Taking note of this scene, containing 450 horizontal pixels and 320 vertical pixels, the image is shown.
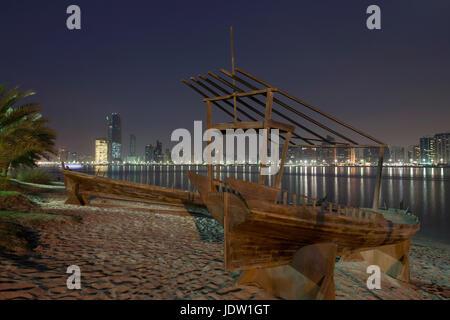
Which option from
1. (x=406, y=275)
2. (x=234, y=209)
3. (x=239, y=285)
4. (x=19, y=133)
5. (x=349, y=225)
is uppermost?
(x=19, y=133)

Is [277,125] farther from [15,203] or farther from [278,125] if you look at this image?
[15,203]

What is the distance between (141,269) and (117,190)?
9.53 meters

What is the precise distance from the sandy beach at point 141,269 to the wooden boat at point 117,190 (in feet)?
10.7

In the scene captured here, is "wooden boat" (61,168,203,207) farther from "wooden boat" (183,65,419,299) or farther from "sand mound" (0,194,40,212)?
"wooden boat" (183,65,419,299)

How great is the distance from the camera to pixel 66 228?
9289mm

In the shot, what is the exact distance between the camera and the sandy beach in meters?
5.16

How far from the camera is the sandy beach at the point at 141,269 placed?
5164 millimetres

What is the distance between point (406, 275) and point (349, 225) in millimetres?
4046

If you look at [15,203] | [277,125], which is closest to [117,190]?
[15,203]

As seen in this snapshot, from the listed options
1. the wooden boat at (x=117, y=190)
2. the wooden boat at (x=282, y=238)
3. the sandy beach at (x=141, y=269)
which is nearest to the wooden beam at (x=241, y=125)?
the wooden boat at (x=282, y=238)

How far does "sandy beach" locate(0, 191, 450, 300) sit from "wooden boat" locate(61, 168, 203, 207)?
325cm

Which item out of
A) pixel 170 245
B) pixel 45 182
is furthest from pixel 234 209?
pixel 45 182

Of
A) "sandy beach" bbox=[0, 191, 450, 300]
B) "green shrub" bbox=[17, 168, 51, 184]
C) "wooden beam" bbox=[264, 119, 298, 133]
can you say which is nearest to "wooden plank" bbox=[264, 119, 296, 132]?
"wooden beam" bbox=[264, 119, 298, 133]
